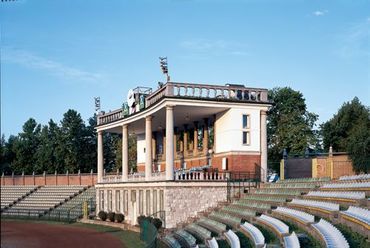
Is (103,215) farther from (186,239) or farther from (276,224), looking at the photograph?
(276,224)

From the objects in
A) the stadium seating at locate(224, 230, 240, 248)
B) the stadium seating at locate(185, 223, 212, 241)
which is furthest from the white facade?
the stadium seating at locate(224, 230, 240, 248)

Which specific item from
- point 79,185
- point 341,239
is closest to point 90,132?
point 79,185

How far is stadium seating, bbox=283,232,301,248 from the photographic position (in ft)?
45.0

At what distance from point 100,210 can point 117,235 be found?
13282 mm

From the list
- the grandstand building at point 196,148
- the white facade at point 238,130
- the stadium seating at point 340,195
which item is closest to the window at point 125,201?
the grandstand building at point 196,148

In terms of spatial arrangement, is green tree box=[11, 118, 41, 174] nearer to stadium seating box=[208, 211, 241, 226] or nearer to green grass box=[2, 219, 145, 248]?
stadium seating box=[208, 211, 241, 226]

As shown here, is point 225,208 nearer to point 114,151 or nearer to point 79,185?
point 79,185

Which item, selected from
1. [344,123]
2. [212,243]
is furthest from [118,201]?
[212,243]

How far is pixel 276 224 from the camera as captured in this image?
738 inches

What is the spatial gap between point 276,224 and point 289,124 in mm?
41142

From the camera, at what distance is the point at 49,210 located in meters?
40.5

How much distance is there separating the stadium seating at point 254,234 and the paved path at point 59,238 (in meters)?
9.41

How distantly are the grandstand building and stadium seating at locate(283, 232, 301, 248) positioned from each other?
17305 millimetres

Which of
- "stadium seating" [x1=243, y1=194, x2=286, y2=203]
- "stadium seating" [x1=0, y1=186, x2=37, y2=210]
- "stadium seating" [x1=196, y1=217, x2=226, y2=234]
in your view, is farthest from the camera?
A: "stadium seating" [x1=243, y1=194, x2=286, y2=203]
